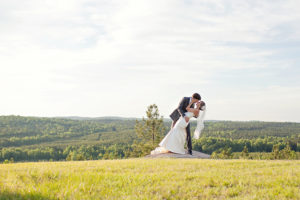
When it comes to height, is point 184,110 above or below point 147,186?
above

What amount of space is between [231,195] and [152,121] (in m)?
44.1

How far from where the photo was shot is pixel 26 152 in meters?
138

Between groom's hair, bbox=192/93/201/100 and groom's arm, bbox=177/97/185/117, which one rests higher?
groom's hair, bbox=192/93/201/100

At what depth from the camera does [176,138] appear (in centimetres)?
1730

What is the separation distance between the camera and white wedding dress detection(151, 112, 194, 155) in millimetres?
17094

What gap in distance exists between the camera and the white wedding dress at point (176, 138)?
17.1m

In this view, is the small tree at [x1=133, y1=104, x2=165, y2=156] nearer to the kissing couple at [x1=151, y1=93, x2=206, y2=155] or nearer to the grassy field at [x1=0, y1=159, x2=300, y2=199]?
the kissing couple at [x1=151, y1=93, x2=206, y2=155]

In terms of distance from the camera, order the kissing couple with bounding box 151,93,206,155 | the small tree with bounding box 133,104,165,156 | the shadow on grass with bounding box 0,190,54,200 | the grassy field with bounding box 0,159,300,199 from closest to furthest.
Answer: the shadow on grass with bounding box 0,190,54,200 → the grassy field with bounding box 0,159,300,199 → the kissing couple with bounding box 151,93,206,155 → the small tree with bounding box 133,104,165,156

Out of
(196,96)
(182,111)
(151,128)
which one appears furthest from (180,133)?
(151,128)

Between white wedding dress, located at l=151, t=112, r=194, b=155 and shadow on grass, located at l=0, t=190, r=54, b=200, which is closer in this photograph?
shadow on grass, located at l=0, t=190, r=54, b=200

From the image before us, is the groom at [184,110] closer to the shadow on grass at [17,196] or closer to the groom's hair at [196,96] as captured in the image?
the groom's hair at [196,96]

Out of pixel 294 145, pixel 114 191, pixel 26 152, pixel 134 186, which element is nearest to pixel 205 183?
pixel 134 186

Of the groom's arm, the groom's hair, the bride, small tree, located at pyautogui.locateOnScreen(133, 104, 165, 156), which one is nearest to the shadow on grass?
the bride

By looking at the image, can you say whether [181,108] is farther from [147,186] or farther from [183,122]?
[147,186]
